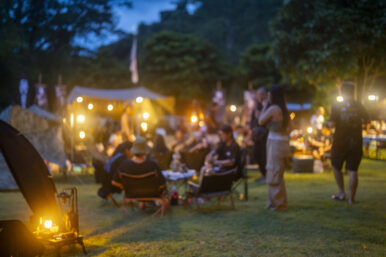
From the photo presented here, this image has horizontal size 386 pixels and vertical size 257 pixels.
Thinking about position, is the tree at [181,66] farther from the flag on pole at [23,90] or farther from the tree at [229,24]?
the flag on pole at [23,90]

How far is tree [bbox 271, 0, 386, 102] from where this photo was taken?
14.4m

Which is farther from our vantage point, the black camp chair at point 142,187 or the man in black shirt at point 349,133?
the man in black shirt at point 349,133

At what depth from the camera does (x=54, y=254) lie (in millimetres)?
4824

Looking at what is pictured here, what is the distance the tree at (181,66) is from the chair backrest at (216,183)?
33.7 meters

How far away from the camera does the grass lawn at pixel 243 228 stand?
16.0 feet

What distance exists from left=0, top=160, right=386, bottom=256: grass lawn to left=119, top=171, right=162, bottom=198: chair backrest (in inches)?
15.1

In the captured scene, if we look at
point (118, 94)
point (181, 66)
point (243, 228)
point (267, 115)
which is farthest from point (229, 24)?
point (243, 228)

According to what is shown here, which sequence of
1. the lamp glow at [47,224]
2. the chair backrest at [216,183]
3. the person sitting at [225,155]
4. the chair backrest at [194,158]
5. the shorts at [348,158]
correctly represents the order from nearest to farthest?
the lamp glow at [47,224] < the chair backrest at [216,183] < the shorts at [348,158] < the person sitting at [225,155] < the chair backrest at [194,158]

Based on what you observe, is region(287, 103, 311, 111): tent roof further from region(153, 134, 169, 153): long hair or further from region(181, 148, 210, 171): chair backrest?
region(181, 148, 210, 171): chair backrest

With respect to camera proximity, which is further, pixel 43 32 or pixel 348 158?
pixel 43 32

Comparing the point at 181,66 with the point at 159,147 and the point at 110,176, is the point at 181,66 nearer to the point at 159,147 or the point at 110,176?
the point at 159,147

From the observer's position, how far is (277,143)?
6.87m

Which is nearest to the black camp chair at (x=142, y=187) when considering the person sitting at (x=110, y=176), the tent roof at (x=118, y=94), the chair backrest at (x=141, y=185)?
the chair backrest at (x=141, y=185)

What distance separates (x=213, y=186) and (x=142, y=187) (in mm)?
1194
